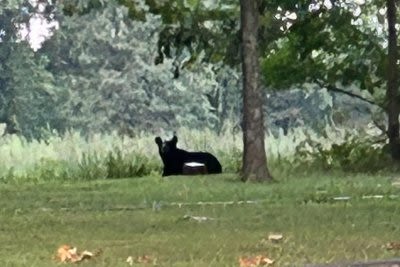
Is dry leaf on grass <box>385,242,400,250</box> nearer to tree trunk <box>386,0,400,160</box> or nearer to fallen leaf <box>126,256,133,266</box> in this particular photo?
fallen leaf <box>126,256,133,266</box>

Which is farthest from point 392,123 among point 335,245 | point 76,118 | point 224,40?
point 76,118

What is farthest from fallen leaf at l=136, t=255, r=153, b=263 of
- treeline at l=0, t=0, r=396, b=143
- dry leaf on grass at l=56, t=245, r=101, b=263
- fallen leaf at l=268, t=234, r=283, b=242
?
treeline at l=0, t=0, r=396, b=143

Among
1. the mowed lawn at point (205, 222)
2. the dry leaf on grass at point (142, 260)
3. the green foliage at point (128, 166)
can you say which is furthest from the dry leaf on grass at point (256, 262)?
the green foliage at point (128, 166)

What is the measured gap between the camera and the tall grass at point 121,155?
74.8ft

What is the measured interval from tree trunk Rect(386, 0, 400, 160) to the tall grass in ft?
3.85

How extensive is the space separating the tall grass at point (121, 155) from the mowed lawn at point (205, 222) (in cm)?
612

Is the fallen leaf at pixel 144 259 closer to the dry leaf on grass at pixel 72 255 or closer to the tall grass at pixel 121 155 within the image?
the dry leaf on grass at pixel 72 255

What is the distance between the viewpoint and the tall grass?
22.8m

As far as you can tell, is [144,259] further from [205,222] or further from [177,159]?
[177,159]

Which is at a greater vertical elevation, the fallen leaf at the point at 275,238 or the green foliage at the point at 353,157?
the green foliage at the point at 353,157

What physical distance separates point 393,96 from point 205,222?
1228 cm

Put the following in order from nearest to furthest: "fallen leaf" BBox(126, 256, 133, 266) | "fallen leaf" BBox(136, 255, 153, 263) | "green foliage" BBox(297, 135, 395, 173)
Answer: "fallen leaf" BBox(126, 256, 133, 266) < "fallen leaf" BBox(136, 255, 153, 263) < "green foliage" BBox(297, 135, 395, 173)

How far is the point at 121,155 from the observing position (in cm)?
2467

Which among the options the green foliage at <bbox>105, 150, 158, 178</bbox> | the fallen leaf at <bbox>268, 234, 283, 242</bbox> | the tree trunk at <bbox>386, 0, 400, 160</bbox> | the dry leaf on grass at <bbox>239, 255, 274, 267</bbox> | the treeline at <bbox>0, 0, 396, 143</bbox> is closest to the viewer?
the dry leaf on grass at <bbox>239, 255, 274, 267</bbox>
